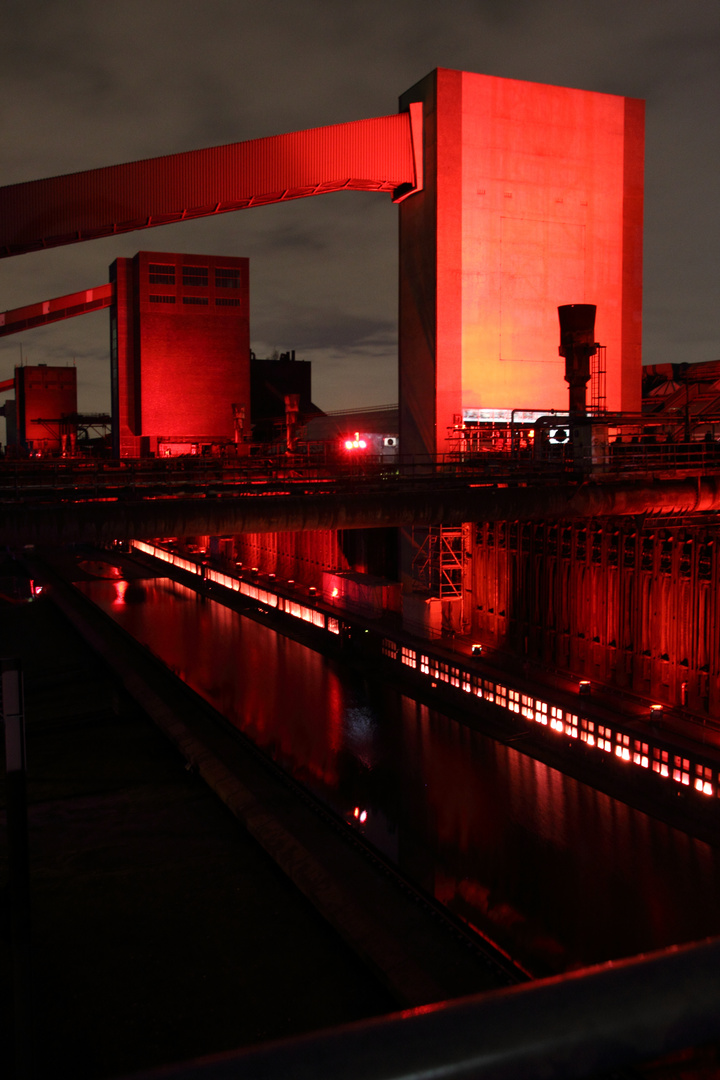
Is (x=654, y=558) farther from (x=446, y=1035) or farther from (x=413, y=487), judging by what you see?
(x=446, y=1035)

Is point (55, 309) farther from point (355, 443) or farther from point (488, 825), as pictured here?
point (488, 825)

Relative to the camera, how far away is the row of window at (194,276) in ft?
190

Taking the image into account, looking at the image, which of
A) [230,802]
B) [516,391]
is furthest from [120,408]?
[230,802]

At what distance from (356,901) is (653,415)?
16801 millimetres

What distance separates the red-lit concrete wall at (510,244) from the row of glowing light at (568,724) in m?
8.05

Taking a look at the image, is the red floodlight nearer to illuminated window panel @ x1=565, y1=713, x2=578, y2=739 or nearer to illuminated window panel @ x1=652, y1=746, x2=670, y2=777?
illuminated window panel @ x1=565, y1=713, x2=578, y2=739

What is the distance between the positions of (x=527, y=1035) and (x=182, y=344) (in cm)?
6050

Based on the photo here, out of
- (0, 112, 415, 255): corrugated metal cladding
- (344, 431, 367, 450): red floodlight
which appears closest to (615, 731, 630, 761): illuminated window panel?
(0, 112, 415, 255): corrugated metal cladding

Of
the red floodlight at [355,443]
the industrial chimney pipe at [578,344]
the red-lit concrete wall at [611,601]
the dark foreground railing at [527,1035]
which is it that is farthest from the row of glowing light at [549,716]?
the dark foreground railing at [527,1035]

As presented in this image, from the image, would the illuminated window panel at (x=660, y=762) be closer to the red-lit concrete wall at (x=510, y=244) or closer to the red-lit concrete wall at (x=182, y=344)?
the red-lit concrete wall at (x=510, y=244)

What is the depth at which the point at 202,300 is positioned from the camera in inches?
2314

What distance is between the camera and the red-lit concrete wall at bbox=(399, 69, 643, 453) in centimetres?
2861

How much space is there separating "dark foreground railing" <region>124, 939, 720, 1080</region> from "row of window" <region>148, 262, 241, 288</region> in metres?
61.1

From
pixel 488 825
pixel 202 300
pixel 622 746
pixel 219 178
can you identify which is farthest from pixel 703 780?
pixel 202 300
